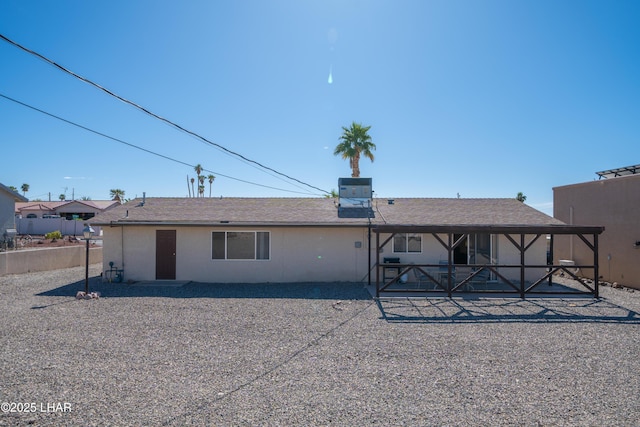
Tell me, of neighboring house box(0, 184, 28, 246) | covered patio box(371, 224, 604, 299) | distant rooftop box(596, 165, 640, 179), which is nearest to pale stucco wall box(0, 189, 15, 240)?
neighboring house box(0, 184, 28, 246)

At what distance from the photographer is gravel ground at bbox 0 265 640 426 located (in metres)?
3.99

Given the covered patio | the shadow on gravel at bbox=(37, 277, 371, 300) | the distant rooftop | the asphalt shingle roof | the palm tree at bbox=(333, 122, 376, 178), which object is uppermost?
the palm tree at bbox=(333, 122, 376, 178)

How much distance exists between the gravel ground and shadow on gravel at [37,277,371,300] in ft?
2.98

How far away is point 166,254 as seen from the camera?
12750 millimetres

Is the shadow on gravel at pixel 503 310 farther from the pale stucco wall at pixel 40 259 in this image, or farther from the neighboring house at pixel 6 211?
the neighboring house at pixel 6 211

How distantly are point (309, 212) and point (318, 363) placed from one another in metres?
8.72

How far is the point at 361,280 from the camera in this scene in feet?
41.8

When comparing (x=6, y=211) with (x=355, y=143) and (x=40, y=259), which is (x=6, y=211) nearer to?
(x=40, y=259)

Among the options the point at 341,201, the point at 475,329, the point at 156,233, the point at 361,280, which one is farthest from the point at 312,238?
the point at 475,329

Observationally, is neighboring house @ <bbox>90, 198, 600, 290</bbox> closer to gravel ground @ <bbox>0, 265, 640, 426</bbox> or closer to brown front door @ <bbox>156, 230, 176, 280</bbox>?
brown front door @ <bbox>156, 230, 176, 280</bbox>

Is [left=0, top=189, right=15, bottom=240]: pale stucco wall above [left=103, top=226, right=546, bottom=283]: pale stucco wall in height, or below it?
above

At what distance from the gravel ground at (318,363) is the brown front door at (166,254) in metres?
3.14

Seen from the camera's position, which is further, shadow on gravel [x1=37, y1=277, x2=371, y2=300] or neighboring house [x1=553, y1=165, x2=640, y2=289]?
neighboring house [x1=553, y1=165, x2=640, y2=289]

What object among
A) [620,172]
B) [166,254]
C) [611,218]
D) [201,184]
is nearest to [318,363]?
[166,254]
